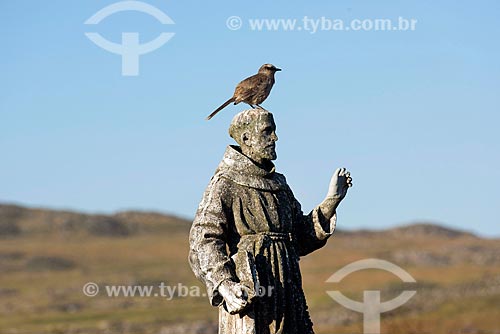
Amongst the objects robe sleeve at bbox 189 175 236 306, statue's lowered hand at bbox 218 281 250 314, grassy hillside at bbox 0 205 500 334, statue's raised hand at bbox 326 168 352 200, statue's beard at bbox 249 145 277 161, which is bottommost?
grassy hillside at bbox 0 205 500 334

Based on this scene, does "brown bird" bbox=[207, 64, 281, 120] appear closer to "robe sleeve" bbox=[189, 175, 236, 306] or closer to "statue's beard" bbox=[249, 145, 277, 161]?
"statue's beard" bbox=[249, 145, 277, 161]

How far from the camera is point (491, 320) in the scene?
46.1 meters

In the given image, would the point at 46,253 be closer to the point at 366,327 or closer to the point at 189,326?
the point at 189,326

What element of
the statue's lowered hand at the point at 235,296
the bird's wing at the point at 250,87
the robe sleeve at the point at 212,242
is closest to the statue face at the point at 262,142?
the robe sleeve at the point at 212,242

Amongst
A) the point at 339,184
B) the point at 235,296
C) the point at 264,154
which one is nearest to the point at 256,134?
the point at 264,154

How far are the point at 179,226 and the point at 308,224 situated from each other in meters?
97.7

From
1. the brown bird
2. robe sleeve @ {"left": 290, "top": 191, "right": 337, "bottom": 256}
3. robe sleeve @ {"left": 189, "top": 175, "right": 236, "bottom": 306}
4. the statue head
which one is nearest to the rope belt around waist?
robe sleeve @ {"left": 189, "top": 175, "right": 236, "bottom": 306}

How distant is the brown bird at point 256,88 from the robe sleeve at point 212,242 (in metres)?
1.18

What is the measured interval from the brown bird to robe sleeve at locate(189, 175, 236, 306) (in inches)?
46.5

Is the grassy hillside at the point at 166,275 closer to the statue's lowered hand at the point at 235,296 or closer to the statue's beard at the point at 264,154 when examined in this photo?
the statue's beard at the point at 264,154

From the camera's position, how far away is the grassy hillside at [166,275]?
51344 mm

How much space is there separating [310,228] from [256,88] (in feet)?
4.94

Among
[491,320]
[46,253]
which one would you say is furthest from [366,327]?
[46,253]

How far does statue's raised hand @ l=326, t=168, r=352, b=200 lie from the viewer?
1119 centimetres
